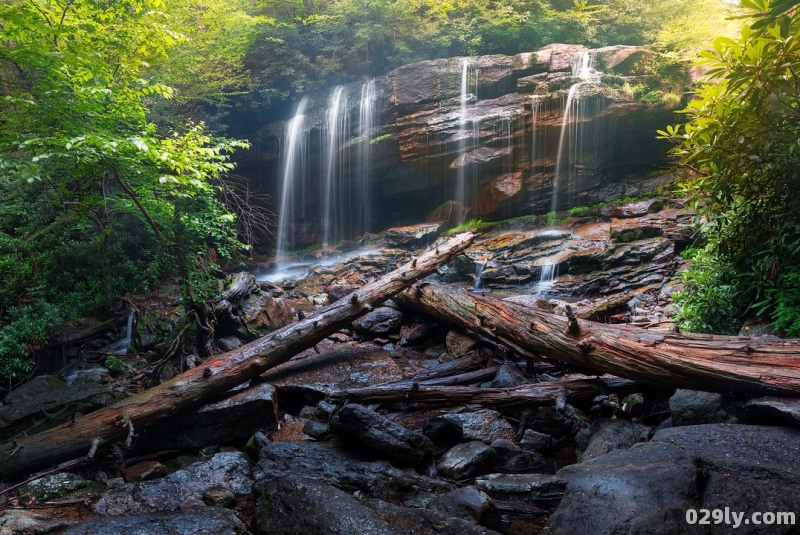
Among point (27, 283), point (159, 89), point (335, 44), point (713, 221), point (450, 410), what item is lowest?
point (450, 410)

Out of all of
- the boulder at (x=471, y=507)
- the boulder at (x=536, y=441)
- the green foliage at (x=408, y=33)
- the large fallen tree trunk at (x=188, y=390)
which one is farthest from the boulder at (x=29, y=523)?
the green foliage at (x=408, y=33)

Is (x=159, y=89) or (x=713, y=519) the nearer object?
(x=713, y=519)

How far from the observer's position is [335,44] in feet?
61.5

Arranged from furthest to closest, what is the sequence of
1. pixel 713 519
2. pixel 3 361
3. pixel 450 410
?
1. pixel 3 361
2. pixel 450 410
3. pixel 713 519

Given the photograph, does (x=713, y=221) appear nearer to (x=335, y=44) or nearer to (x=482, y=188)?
(x=482, y=188)

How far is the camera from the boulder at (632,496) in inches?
95.8

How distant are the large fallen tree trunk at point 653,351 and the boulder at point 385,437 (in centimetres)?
188

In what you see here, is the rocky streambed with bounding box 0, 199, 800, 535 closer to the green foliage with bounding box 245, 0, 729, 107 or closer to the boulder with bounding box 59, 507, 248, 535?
the boulder with bounding box 59, 507, 248, 535

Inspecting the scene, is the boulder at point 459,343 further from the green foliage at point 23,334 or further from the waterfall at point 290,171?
the waterfall at point 290,171

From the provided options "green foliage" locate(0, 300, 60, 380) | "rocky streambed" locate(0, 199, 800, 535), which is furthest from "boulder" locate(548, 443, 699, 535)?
"green foliage" locate(0, 300, 60, 380)

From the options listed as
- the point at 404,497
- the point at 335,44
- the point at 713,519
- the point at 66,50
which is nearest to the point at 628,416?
the point at 713,519

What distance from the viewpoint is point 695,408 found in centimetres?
388

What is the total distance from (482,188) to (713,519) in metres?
14.5

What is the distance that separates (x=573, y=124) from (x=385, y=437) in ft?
46.6
